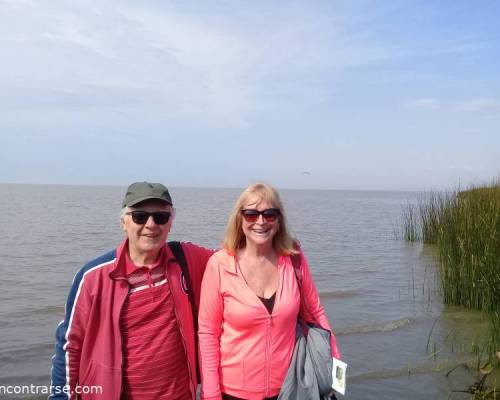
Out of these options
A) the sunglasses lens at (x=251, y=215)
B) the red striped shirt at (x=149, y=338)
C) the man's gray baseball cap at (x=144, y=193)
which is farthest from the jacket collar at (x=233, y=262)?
the man's gray baseball cap at (x=144, y=193)

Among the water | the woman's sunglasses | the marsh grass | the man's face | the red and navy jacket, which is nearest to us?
the red and navy jacket

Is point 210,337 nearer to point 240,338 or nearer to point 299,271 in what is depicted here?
point 240,338

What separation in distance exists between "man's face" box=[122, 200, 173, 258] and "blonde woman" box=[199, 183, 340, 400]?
34 cm

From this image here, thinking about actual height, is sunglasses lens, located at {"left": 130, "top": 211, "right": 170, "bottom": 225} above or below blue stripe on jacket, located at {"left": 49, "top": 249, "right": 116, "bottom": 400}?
above

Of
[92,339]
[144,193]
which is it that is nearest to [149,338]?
[92,339]

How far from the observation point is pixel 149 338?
258 cm

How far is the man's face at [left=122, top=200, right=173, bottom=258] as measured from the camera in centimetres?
262

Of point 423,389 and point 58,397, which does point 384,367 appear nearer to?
point 423,389

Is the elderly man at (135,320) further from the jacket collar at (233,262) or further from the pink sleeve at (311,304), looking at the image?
the pink sleeve at (311,304)

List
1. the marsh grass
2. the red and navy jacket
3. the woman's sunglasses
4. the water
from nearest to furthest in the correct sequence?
the red and navy jacket < the woman's sunglasses < the water < the marsh grass

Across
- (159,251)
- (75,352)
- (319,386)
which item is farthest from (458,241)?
(75,352)

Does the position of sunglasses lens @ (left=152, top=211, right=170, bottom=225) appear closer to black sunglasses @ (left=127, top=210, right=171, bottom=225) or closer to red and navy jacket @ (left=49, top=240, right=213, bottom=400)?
black sunglasses @ (left=127, top=210, right=171, bottom=225)

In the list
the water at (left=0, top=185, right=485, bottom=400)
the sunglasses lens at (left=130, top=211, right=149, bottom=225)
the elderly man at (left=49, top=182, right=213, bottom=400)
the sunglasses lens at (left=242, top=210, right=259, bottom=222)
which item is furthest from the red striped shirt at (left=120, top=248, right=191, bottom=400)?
the water at (left=0, top=185, right=485, bottom=400)

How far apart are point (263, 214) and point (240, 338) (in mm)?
750
